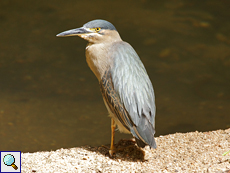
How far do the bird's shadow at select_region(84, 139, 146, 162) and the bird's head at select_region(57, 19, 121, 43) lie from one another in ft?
2.93

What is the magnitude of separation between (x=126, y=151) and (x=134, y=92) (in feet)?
1.77

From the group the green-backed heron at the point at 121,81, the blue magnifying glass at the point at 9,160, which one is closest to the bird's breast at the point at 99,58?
the green-backed heron at the point at 121,81

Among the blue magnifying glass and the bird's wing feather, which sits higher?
the bird's wing feather

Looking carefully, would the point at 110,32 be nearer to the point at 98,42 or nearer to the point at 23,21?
the point at 98,42

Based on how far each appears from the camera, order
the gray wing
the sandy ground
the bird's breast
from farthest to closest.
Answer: the bird's breast
the gray wing
the sandy ground

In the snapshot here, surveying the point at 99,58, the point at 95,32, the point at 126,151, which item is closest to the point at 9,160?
the point at 126,151

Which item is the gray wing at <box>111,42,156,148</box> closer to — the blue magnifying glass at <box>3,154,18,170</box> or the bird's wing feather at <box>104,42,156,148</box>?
the bird's wing feather at <box>104,42,156,148</box>

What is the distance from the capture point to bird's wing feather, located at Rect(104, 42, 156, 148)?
2.29 meters

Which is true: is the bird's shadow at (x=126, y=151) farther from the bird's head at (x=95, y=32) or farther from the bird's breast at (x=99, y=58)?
the bird's head at (x=95, y=32)

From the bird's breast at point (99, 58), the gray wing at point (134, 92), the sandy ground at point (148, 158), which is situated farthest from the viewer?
the bird's breast at point (99, 58)

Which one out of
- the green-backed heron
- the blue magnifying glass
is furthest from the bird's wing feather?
the blue magnifying glass

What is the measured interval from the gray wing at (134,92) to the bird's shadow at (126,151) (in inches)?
8.7

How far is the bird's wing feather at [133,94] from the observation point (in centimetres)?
229

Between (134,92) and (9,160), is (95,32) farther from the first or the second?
(9,160)
